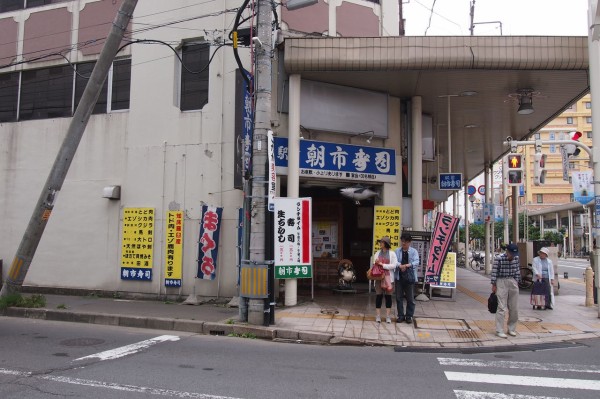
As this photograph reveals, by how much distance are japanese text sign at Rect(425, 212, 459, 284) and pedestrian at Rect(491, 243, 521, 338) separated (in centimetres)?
331

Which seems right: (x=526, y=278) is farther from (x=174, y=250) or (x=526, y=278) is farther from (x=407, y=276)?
(x=174, y=250)

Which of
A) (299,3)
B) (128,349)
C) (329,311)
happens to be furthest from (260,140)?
(128,349)

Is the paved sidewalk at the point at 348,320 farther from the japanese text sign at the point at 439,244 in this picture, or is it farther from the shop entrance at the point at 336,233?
the shop entrance at the point at 336,233

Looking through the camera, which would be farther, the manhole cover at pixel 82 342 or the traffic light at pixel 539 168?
the traffic light at pixel 539 168

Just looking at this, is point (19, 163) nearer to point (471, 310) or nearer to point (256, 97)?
point (256, 97)

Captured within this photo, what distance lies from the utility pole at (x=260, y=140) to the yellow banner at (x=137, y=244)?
473 centimetres

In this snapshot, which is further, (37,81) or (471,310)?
(37,81)

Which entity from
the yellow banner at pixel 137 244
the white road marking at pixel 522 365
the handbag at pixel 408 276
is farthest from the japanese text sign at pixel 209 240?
the white road marking at pixel 522 365

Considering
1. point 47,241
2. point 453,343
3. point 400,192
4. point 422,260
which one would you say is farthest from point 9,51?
point 453,343

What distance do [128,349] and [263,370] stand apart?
2591 mm

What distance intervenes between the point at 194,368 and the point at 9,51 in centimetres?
1353

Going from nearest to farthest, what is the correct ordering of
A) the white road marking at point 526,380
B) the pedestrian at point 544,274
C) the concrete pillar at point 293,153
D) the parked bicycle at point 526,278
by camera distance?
the white road marking at point 526,380
the concrete pillar at point 293,153
the pedestrian at point 544,274
the parked bicycle at point 526,278

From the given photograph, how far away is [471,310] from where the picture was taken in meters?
11.5

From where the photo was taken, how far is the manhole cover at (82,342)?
8.09 m
